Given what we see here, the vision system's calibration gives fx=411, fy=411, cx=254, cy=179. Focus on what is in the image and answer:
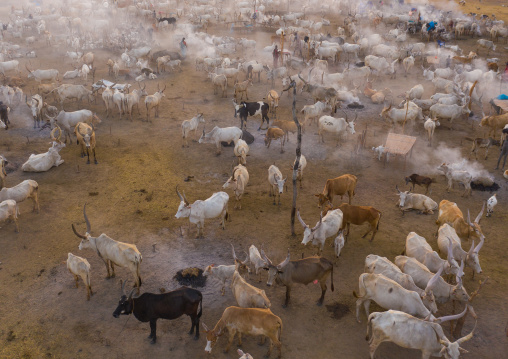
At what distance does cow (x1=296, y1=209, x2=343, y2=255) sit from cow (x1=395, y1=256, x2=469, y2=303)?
1.83 meters

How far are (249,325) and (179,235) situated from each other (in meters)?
4.66

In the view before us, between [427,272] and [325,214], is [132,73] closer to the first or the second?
[325,214]

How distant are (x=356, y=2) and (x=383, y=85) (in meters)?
28.5

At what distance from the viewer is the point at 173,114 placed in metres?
20.8

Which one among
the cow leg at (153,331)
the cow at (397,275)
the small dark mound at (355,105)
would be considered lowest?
the small dark mound at (355,105)

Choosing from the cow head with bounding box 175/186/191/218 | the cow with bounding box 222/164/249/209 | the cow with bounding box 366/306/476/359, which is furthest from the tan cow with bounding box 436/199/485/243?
the cow head with bounding box 175/186/191/218

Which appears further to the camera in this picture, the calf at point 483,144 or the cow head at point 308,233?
the calf at point 483,144

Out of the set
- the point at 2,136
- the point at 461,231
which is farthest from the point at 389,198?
the point at 2,136

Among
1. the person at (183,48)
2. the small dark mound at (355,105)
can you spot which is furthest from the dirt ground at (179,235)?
the person at (183,48)

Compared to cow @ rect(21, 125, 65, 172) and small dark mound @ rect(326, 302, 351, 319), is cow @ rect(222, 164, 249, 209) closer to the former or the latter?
small dark mound @ rect(326, 302, 351, 319)

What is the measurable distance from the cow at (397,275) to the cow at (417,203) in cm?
387

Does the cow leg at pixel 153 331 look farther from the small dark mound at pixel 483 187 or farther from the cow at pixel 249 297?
the small dark mound at pixel 483 187

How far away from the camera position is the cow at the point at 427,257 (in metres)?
9.74

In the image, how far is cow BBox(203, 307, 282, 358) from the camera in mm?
7953
